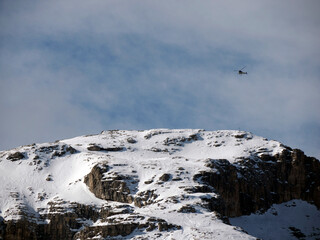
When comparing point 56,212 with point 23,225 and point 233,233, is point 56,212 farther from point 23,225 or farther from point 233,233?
point 233,233

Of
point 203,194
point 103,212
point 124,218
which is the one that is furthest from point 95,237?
point 203,194

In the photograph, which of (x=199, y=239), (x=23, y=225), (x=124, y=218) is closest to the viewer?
(x=199, y=239)

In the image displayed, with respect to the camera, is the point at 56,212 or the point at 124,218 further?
the point at 56,212

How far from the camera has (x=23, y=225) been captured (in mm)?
A: 194750

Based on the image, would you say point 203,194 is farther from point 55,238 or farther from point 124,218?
point 55,238

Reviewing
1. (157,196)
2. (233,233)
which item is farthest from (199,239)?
(157,196)

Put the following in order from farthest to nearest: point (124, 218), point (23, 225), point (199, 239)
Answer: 1. point (23, 225)
2. point (124, 218)
3. point (199, 239)

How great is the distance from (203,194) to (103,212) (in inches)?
1059

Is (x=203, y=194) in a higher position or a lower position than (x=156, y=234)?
higher

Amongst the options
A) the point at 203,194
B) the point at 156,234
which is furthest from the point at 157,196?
the point at 156,234

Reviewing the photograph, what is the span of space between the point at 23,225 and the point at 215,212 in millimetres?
51293

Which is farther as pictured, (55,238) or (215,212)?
(55,238)

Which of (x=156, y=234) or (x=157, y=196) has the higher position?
(x=157, y=196)

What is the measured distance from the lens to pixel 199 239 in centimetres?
16400
